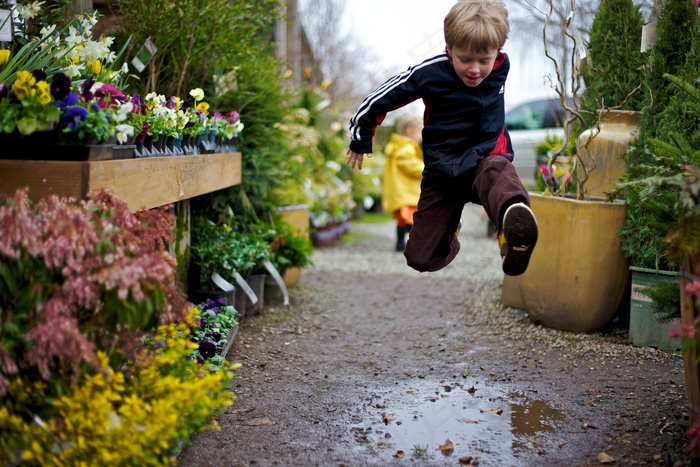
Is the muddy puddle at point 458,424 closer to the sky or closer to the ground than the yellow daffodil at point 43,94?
closer to the ground

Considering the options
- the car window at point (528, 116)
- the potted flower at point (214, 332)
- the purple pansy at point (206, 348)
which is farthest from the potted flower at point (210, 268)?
the car window at point (528, 116)

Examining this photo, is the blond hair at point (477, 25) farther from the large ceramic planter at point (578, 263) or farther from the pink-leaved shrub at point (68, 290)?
the pink-leaved shrub at point (68, 290)

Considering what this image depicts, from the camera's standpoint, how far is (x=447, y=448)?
2869mm

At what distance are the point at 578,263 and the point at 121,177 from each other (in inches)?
109

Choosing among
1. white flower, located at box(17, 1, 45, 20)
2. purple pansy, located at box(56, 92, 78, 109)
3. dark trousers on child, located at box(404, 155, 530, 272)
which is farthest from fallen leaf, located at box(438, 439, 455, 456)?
white flower, located at box(17, 1, 45, 20)

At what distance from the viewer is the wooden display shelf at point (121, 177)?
259 cm

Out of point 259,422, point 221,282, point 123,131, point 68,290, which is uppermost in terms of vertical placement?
point 123,131

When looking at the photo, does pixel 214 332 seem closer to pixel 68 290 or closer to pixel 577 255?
pixel 68 290

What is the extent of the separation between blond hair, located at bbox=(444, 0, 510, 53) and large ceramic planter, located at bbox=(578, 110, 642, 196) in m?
1.66

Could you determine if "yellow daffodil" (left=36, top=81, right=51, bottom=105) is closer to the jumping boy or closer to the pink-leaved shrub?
the pink-leaved shrub

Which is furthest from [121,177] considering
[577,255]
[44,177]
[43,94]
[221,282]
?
[577,255]

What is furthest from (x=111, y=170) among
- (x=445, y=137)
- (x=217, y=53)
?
(x=217, y=53)

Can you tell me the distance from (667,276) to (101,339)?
10.4 ft

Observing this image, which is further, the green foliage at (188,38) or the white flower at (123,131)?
the green foliage at (188,38)
